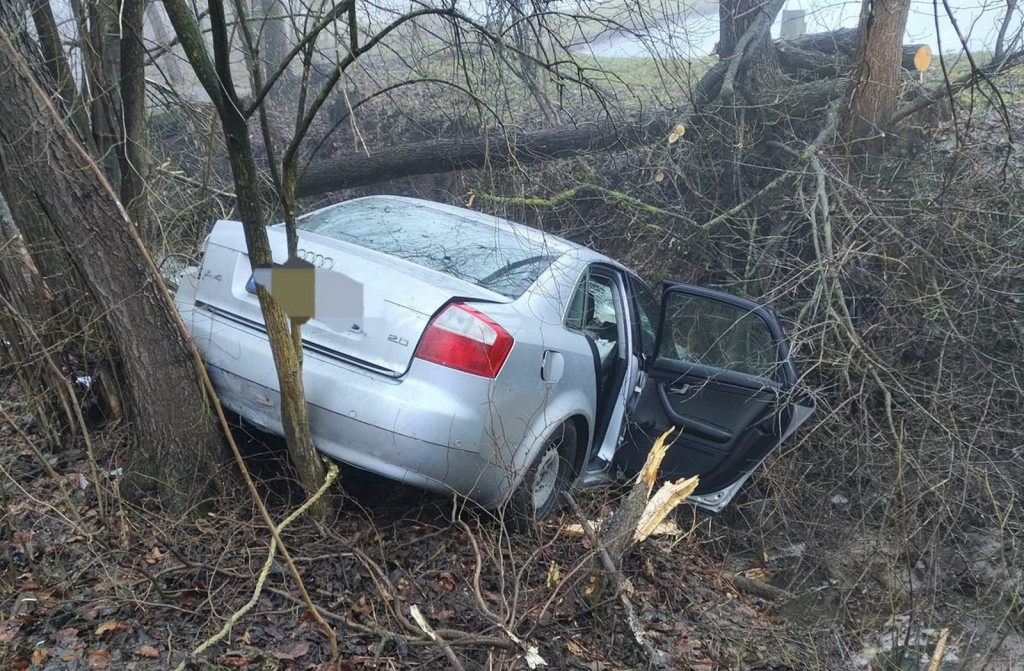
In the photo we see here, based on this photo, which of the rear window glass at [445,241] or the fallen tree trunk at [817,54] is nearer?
the rear window glass at [445,241]

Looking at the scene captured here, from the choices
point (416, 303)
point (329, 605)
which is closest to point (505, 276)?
point (416, 303)

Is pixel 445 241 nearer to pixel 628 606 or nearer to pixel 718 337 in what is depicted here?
pixel 718 337

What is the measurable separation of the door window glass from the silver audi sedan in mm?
13

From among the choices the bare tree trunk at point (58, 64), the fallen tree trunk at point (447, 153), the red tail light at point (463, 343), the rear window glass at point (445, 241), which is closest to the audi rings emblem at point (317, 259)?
the rear window glass at point (445, 241)

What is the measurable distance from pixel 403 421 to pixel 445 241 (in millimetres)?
1263

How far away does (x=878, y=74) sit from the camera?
257 inches

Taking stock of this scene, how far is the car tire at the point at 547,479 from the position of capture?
3713 millimetres

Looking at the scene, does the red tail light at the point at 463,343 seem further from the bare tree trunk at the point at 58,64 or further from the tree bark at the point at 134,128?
the bare tree trunk at the point at 58,64

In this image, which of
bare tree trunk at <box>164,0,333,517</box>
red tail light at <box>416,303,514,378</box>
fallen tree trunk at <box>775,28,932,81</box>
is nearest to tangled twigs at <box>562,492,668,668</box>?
red tail light at <box>416,303,514,378</box>

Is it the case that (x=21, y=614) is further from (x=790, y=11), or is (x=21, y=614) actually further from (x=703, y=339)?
(x=790, y=11)

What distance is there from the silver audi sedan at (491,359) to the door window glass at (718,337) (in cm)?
1

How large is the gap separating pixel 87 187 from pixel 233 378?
1.03 m

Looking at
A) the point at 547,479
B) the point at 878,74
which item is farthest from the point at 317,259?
the point at 878,74

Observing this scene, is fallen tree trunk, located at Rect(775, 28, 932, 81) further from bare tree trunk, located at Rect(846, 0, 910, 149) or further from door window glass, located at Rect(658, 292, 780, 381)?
door window glass, located at Rect(658, 292, 780, 381)
